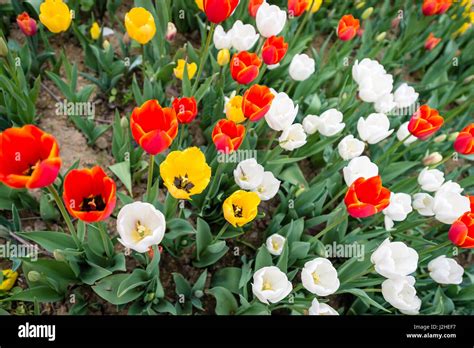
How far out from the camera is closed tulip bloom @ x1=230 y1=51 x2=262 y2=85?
1.68 m

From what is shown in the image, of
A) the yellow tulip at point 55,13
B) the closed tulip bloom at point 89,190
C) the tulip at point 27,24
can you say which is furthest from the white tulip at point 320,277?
the tulip at point 27,24

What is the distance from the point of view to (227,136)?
151 centimetres

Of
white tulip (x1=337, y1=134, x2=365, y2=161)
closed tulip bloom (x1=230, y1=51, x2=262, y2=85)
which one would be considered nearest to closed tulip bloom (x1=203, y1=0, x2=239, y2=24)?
closed tulip bloom (x1=230, y1=51, x2=262, y2=85)

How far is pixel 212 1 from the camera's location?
5.31ft

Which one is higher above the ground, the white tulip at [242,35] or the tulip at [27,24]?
the tulip at [27,24]

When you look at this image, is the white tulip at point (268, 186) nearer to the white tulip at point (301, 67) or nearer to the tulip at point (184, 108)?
the tulip at point (184, 108)

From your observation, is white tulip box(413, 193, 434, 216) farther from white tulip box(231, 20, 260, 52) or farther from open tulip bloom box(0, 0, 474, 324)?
white tulip box(231, 20, 260, 52)

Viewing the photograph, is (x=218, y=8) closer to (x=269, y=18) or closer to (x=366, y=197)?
(x=269, y=18)

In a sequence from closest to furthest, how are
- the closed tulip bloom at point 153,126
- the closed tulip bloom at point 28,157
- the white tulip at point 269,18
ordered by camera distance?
the closed tulip bloom at point 28,157
the closed tulip bloom at point 153,126
the white tulip at point 269,18

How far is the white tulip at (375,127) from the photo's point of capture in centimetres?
200

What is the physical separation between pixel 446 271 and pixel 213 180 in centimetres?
114

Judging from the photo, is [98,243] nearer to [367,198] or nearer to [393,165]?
[367,198]

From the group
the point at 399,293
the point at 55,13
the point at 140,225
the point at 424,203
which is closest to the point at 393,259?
the point at 399,293

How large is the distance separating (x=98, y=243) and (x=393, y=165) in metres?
1.63
